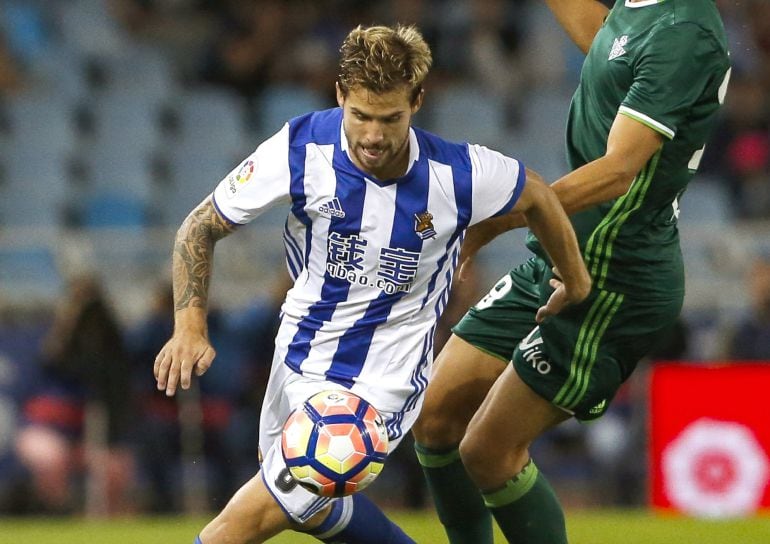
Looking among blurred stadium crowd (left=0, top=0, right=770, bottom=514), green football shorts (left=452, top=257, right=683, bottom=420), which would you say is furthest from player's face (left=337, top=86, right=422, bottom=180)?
blurred stadium crowd (left=0, top=0, right=770, bottom=514)

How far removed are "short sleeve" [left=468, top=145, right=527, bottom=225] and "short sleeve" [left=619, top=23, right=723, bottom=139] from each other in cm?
45

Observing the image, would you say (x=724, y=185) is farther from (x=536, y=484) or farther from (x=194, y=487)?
(x=536, y=484)

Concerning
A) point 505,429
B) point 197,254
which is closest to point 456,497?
point 505,429

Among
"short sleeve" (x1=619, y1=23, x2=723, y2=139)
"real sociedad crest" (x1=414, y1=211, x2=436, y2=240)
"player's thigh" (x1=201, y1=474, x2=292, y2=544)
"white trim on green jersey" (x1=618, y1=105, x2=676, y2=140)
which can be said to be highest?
"short sleeve" (x1=619, y1=23, x2=723, y2=139)

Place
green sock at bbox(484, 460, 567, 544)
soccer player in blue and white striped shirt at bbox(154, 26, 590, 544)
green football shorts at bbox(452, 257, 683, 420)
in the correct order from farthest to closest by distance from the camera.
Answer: green sock at bbox(484, 460, 567, 544) < green football shorts at bbox(452, 257, 683, 420) < soccer player in blue and white striped shirt at bbox(154, 26, 590, 544)

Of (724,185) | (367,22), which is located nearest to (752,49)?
(724,185)

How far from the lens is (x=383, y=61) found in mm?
4344

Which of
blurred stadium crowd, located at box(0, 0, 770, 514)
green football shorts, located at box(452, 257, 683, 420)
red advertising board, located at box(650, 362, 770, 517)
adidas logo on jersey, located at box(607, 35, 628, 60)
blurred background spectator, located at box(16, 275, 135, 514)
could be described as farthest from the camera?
blurred stadium crowd, located at box(0, 0, 770, 514)

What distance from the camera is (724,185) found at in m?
12.4

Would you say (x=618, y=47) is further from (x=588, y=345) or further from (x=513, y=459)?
(x=513, y=459)

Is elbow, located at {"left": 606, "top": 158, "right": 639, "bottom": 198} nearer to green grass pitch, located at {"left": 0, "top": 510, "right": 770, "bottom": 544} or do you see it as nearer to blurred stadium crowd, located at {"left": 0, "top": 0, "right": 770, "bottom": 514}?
green grass pitch, located at {"left": 0, "top": 510, "right": 770, "bottom": 544}

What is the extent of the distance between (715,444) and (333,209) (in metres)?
5.29

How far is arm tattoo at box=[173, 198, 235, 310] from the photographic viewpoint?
4535 millimetres

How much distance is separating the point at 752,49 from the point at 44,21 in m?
6.21
